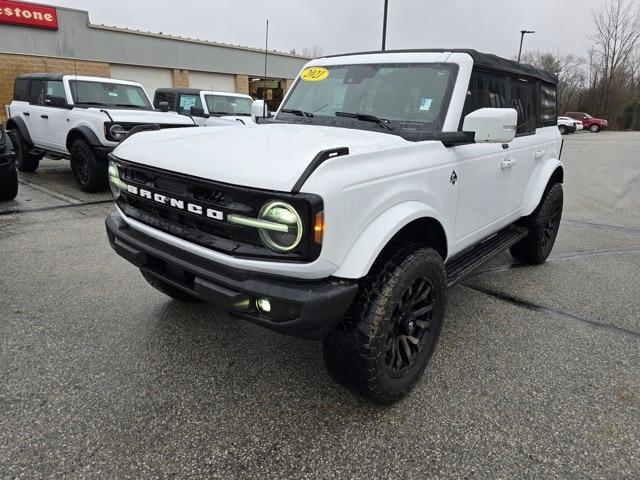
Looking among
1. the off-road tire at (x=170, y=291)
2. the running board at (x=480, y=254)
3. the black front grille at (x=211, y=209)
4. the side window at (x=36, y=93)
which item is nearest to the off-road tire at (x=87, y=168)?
the side window at (x=36, y=93)

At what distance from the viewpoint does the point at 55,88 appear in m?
8.30

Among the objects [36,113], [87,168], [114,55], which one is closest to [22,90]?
[36,113]

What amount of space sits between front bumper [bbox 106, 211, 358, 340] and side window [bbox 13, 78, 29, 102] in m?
8.87

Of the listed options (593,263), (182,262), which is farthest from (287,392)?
(593,263)

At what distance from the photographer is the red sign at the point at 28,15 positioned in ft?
60.0

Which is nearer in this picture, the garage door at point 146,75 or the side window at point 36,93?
the side window at point 36,93

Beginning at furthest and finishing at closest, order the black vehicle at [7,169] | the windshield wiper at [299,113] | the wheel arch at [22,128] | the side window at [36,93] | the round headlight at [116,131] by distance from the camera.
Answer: the wheel arch at [22,128] < the side window at [36,93] < the round headlight at [116,131] < the black vehicle at [7,169] < the windshield wiper at [299,113]

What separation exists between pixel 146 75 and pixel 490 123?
24388mm

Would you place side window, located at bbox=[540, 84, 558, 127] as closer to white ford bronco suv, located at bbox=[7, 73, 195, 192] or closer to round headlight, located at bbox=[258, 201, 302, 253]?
round headlight, located at bbox=[258, 201, 302, 253]

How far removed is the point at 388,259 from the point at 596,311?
2440 millimetres

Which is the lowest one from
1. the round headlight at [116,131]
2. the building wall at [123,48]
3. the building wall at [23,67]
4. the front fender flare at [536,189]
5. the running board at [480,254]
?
the running board at [480,254]

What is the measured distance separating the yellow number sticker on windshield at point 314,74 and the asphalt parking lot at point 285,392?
2019 mm

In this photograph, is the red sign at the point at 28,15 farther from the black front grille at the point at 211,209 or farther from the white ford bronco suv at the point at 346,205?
the black front grille at the point at 211,209

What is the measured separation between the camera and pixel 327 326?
2000 mm
